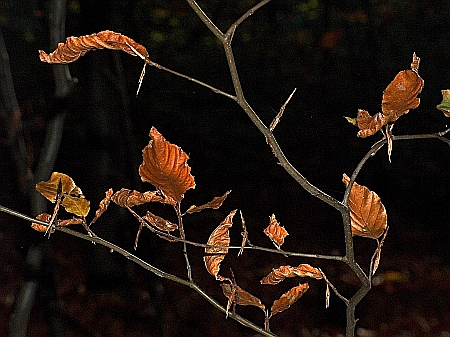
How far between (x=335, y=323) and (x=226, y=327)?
0.40 feet

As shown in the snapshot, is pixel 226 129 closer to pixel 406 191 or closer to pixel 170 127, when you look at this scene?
pixel 170 127

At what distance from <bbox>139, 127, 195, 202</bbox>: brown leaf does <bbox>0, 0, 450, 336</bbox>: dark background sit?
0.37 meters

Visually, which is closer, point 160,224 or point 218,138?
point 160,224

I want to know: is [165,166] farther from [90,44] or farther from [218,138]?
[218,138]

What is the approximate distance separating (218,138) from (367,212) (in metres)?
0.42

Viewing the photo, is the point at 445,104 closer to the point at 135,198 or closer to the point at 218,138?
the point at 135,198

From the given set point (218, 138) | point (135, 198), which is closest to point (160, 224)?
point (135, 198)

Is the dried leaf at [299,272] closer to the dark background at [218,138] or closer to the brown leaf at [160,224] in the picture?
the brown leaf at [160,224]

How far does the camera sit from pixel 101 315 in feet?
2.20

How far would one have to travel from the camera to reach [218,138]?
0.63m

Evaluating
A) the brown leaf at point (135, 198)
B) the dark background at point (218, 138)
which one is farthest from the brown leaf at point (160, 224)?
the dark background at point (218, 138)

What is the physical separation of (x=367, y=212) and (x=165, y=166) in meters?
0.07

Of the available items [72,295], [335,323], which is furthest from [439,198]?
[72,295]

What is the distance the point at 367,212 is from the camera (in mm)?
218
